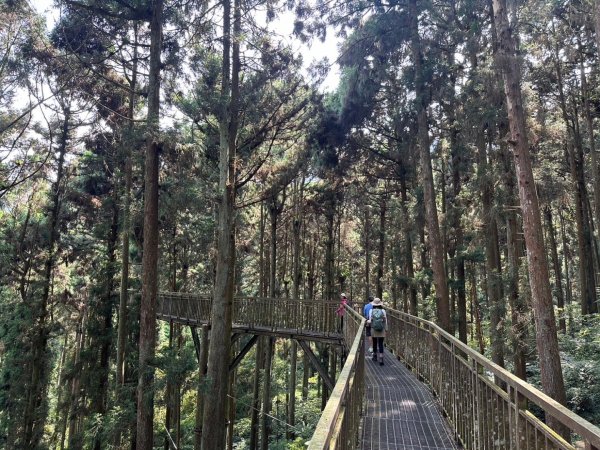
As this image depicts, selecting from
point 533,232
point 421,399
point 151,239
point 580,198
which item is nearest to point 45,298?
point 151,239

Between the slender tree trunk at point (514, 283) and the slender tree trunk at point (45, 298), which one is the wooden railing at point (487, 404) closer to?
the slender tree trunk at point (514, 283)

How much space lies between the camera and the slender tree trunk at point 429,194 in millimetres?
11594

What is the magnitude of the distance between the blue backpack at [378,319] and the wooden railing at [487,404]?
4.15 ft

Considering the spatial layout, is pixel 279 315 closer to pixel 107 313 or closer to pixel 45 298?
pixel 107 313

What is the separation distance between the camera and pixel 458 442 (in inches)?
197

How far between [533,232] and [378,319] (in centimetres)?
378

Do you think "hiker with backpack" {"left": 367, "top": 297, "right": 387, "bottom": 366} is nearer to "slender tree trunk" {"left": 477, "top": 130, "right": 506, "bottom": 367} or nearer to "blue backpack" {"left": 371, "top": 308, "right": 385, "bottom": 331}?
"blue backpack" {"left": 371, "top": 308, "right": 385, "bottom": 331}

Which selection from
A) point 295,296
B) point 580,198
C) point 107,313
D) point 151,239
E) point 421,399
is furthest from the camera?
point 295,296

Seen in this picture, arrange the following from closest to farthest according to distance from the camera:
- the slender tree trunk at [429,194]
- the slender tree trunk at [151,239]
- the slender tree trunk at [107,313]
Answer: the slender tree trunk at [151,239] → the slender tree trunk at [429,194] → the slender tree trunk at [107,313]

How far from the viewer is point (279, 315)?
13438 millimetres

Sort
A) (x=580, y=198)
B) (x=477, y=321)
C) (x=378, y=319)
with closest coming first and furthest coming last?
(x=378, y=319) → (x=580, y=198) → (x=477, y=321)

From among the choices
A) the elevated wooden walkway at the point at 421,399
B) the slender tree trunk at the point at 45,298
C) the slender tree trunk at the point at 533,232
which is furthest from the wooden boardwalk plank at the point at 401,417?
the slender tree trunk at the point at 45,298

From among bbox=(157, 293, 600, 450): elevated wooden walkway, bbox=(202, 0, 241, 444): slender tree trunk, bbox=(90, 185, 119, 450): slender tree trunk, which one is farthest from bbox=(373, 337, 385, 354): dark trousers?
bbox=(90, 185, 119, 450): slender tree trunk

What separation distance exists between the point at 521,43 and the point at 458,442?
1092 cm
